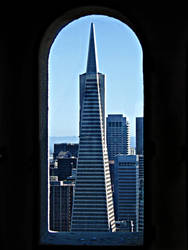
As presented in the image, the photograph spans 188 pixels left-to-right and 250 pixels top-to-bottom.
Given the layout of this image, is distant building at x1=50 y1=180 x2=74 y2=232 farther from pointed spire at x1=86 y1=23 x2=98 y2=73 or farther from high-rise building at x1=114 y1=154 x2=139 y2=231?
pointed spire at x1=86 y1=23 x2=98 y2=73

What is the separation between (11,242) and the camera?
1773 mm

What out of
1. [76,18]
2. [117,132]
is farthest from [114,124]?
[76,18]

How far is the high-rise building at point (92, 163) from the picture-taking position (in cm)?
3766

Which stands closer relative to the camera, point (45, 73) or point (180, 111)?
point (180, 111)

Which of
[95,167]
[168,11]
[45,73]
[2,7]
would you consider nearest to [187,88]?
[168,11]

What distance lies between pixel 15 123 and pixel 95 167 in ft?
134

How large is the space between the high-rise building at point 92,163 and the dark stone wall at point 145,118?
3396 cm

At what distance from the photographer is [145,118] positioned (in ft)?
5.67

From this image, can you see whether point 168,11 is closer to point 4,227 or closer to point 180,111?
point 180,111

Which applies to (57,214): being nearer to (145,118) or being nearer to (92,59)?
(145,118)

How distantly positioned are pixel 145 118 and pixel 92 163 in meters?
42.9

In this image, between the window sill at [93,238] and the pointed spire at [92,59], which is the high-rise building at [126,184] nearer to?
the pointed spire at [92,59]

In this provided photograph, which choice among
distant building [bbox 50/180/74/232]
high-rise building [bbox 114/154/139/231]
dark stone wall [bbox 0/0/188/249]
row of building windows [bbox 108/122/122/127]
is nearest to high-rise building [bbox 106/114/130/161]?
row of building windows [bbox 108/122/122/127]

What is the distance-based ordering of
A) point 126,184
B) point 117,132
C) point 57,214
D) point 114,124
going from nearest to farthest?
point 57,214 → point 114,124 → point 117,132 → point 126,184
